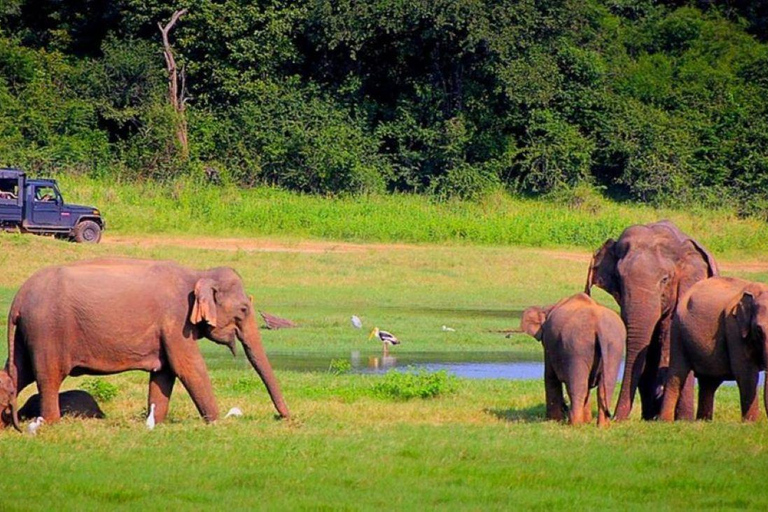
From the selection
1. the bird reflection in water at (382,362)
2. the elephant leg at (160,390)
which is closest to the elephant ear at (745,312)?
the elephant leg at (160,390)

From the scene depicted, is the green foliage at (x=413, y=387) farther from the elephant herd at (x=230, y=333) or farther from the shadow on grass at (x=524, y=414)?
the elephant herd at (x=230, y=333)

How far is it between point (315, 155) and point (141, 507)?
3418cm

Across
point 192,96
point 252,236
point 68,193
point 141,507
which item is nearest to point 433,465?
point 141,507

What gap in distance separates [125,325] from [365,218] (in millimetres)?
25592

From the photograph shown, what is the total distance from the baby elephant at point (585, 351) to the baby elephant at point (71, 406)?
4.91 metres

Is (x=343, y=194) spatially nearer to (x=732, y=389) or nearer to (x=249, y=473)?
(x=732, y=389)

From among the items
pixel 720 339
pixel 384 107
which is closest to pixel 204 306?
pixel 720 339

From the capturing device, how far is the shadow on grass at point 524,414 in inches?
645

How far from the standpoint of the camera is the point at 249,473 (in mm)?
12102

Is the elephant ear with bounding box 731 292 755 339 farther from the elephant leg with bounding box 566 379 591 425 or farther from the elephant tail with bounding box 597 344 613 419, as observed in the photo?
the elephant leg with bounding box 566 379 591 425

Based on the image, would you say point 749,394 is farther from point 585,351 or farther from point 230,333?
point 230,333

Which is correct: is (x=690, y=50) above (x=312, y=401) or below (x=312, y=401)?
above

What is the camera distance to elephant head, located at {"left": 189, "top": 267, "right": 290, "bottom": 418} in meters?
14.9

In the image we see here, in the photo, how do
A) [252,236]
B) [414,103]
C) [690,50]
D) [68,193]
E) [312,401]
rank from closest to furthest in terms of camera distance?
[312,401], [252,236], [68,193], [414,103], [690,50]
